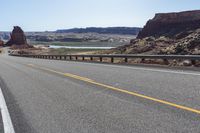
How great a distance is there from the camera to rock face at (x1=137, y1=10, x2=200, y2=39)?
79.5 m

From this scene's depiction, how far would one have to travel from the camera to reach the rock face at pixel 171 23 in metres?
79.5

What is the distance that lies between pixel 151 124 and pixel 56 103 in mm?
3598

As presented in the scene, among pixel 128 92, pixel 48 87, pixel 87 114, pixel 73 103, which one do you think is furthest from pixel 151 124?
pixel 48 87

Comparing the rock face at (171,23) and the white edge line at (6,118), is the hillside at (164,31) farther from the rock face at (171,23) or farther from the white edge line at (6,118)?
the white edge line at (6,118)

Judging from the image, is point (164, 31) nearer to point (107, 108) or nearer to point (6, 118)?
point (107, 108)

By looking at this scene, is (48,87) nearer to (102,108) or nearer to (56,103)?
(56,103)

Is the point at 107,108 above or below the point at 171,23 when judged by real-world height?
above

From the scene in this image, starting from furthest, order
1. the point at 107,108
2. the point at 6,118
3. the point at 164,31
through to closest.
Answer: the point at 164,31
the point at 107,108
the point at 6,118

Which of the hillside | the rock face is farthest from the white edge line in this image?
the rock face

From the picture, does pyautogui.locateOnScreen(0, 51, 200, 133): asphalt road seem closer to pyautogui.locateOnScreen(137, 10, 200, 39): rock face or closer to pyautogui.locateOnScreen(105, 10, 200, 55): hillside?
pyautogui.locateOnScreen(105, 10, 200, 55): hillside

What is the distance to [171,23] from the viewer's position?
287ft

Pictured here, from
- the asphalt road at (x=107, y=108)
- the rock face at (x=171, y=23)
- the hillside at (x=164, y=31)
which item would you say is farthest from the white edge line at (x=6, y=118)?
the rock face at (x=171, y=23)

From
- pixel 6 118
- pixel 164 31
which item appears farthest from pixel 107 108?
pixel 164 31

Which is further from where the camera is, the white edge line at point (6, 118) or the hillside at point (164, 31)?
the hillside at point (164, 31)
